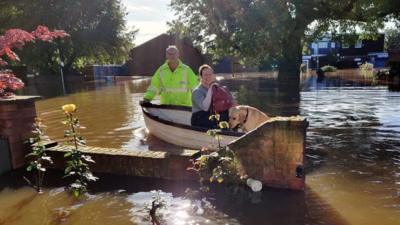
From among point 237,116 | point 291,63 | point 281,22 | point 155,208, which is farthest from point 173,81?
point 291,63

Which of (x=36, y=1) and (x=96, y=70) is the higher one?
(x=36, y=1)

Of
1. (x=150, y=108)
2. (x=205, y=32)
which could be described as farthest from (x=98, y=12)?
(x=150, y=108)

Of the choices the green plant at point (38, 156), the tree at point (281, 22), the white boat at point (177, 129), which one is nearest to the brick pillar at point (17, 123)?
the green plant at point (38, 156)

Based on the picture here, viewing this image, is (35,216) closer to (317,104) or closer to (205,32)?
(317,104)

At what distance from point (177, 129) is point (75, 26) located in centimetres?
3435

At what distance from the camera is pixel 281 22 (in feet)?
79.4

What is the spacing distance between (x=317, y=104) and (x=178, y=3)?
20.5 m

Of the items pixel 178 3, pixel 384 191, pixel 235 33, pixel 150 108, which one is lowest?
pixel 384 191

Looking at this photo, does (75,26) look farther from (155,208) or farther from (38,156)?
(155,208)

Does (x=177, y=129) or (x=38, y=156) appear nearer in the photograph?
(x=38, y=156)

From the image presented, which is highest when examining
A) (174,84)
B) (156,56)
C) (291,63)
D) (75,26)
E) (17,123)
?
(75,26)

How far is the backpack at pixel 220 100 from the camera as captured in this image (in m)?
7.09

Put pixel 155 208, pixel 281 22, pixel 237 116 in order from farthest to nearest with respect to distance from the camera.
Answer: pixel 281 22 → pixel 237 116 → pixel 155 208

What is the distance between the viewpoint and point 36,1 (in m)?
36.5
